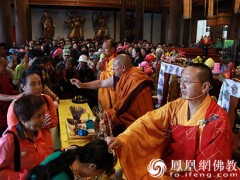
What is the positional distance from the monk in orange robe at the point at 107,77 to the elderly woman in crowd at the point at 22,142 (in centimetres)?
239

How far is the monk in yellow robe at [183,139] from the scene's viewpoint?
204cm

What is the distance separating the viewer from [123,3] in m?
17.8

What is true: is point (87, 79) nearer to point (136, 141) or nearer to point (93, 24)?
point (136, 141)

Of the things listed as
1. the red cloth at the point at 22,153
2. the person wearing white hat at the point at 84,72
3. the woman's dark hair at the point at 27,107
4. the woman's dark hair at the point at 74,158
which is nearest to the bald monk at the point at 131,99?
the red cloth at the point at 22,153

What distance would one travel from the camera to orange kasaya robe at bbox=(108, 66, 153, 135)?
3482 mm

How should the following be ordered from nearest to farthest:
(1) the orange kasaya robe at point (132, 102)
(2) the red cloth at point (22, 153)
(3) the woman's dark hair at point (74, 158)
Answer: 1. (3) the woman's dark hair at point (74, 158)
2. (2) the red cloth at point (22, 153)
3. (1) the orange kasaya robe at point (132, 102)

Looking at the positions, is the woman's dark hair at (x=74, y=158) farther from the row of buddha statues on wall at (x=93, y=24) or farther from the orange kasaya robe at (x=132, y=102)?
the row of buddha statues on wall at (x=93, y=24)

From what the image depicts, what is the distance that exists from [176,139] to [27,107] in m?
1.25

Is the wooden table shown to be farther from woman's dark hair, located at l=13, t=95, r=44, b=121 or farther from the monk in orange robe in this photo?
woman's dark hair, located at l=13, t=95, r=44, b=121

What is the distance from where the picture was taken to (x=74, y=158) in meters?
1.63

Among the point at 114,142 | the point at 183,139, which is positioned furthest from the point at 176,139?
the point at 114,142

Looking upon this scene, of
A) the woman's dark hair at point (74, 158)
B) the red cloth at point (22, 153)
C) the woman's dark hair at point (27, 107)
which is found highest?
the woman's dark hair at point (27, 107)

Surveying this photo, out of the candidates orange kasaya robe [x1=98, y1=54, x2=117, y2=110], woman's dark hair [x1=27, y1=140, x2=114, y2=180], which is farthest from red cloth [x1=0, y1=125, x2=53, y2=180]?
orange kasaya robe [x1=98, y1=54, x2=117, y2=110]

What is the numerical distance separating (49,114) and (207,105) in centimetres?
145
